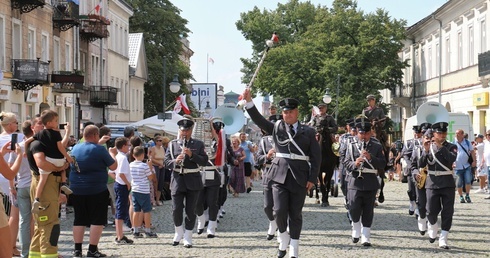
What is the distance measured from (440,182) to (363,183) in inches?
42.5

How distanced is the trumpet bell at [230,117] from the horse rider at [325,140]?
9.81 ft

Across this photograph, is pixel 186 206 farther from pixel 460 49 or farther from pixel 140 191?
pixel 460 49

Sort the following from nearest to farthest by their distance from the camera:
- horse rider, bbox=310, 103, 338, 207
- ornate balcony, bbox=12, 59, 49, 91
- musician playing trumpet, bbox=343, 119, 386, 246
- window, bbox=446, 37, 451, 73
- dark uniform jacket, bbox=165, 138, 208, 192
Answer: musician playing trumpet, bbox=343, 119, 386, 246, dark uniform jacket, bbox=165, 138, 208, 192, horse rider, bbox=310, 103, 338, 207, ornate balcony, bbox=12, 59, 49, 91, window, bbox=446, 37, 451, 73

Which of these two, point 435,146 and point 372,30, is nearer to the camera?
point 435,146

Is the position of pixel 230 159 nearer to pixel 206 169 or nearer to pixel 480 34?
pixel 206 169

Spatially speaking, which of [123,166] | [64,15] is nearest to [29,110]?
[64,15]

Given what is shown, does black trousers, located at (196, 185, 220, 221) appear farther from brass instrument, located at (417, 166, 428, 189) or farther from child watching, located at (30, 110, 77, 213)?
child watching, located at (30, 110, 77, 213)

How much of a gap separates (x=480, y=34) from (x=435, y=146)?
3471cm

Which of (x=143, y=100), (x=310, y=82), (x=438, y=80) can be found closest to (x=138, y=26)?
(x=143, y=100)

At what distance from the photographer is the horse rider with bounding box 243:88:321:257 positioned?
40.3 feet

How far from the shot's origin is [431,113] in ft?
67.2

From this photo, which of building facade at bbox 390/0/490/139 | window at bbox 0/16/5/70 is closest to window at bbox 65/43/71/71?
window at bbox 0/16/5/70

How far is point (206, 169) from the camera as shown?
1598cm

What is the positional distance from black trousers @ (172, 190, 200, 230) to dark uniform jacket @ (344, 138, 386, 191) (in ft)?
7.41
